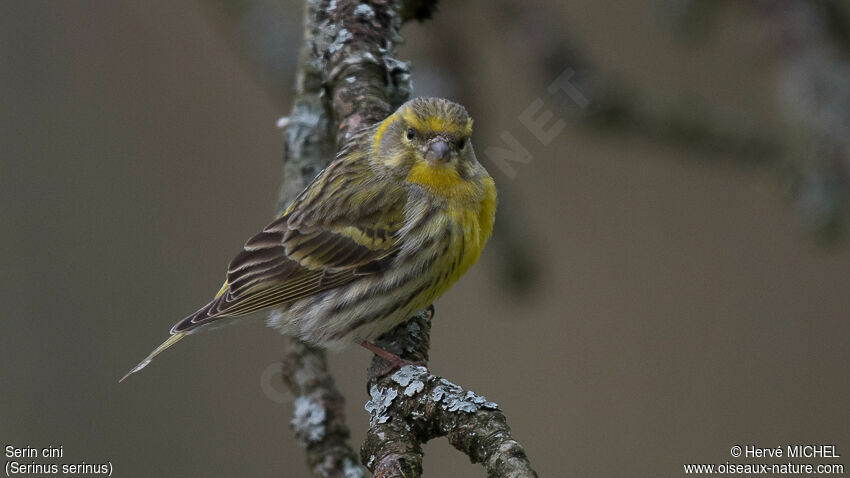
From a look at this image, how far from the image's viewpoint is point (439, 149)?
12.9ft

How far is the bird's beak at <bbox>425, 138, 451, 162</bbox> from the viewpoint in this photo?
12.8ft

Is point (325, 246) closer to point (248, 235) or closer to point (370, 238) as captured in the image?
point (370, 238)

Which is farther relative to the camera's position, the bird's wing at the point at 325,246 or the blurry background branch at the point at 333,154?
the bird's wing at the point at 325,246

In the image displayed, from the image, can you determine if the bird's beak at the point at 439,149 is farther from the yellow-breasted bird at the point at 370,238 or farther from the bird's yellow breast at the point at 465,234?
the bird's yellow breast at the point at 465,234

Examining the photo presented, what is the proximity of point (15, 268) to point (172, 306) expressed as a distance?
3.33 feet

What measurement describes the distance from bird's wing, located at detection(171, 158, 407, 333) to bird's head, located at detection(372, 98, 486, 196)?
0.35 ft

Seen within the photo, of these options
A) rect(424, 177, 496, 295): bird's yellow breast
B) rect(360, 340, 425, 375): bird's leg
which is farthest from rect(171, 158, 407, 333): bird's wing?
rect(360, 340, 425, 375): bird's leg

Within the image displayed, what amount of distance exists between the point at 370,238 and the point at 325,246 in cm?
20

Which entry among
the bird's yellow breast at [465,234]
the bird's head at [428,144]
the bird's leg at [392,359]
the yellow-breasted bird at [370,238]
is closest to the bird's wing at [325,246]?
the yellow-breasted bird at [370,238]

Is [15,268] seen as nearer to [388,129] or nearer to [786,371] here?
→ [388,129]

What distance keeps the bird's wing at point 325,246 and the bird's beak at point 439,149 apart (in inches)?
9.6

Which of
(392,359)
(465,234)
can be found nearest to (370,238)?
(465,234)

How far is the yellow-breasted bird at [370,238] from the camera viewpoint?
3.91 meters

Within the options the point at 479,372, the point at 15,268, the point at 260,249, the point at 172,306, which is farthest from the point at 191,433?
the point at 260,249
